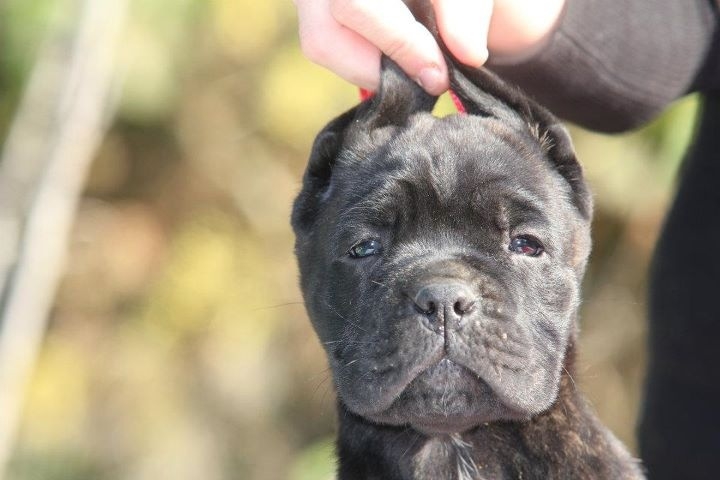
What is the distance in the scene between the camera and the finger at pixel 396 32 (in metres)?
2.25

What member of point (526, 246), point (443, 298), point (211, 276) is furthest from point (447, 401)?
point (211, 276)

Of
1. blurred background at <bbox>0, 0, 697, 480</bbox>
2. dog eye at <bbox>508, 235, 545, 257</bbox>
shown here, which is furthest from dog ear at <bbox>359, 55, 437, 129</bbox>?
blurred background at <bbox>0, 0, 697, 480</bbox>

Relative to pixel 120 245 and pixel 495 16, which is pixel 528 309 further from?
pixel 120 245

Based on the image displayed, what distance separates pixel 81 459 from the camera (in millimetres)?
6777

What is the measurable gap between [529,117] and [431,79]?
256mm

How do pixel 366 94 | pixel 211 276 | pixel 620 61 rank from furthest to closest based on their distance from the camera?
1. pixel 211 276
2. pixel 366 94
3. pixel 620 61

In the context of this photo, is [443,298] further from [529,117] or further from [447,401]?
[529,117]

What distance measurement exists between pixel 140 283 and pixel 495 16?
15.9 feet

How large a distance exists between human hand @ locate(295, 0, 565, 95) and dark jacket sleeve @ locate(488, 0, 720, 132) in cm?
6

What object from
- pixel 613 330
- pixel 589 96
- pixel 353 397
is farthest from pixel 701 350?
pixel 613 330

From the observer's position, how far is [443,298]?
7.16ft

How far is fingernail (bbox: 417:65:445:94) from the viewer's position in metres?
2.34

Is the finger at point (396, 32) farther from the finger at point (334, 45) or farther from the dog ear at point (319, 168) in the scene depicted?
the dog ear at point (319, 168)

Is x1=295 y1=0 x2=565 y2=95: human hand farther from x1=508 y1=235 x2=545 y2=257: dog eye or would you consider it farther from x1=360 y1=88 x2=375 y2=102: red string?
x1=508 y1=235 x2=545 y2=257: dog eye
